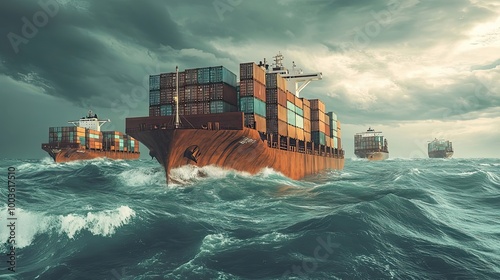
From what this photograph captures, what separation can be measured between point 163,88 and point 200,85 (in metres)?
4.95

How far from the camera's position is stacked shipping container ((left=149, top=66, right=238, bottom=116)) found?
130ft

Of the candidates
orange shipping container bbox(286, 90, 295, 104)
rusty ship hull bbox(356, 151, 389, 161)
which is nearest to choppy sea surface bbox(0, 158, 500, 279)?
orange shipping container bbox(286, 90, 295, 104)

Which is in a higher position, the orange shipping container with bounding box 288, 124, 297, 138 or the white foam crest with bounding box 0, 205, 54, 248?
the orange shipping container with bounding box 288, 124, 297, 138

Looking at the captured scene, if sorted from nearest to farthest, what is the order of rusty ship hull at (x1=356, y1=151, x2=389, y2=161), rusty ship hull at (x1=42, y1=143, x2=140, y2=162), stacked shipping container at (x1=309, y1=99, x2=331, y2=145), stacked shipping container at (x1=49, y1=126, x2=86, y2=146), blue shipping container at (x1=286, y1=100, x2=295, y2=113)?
blue shipping container at (x1=286, y1=100, x2=295, y2=113)
stacked shipping container at (x1=309, y1=99, x2=331, y2=145)
rusty ship hull at (x1=42, y1=143, x2=140, y2=162)
stacked shipping container at (x1=49, y1=126, x2=86, y2=146)
rusty ship hull at (x1=356, y1=151, x2=389, y2=161)

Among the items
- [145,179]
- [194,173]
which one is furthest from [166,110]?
[194,173]

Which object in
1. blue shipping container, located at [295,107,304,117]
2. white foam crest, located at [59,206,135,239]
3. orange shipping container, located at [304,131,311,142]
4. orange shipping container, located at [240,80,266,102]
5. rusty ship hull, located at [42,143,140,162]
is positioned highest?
orange shipping container, located at [240,80,266,102]

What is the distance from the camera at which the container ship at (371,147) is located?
476 ft

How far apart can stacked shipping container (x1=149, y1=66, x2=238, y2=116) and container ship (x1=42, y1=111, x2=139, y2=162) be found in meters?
63.5

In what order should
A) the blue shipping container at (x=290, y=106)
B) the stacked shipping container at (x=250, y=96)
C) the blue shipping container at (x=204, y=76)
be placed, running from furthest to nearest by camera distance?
the blue shipping container at (x=290, y=106)
the stacked shipping container at (x=250, y=96)
the blue shipping container at (x=204, y=76)

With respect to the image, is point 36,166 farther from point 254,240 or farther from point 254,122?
point 254,240

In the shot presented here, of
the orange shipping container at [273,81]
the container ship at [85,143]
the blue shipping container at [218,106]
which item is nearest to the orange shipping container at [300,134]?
the orange shipping container at [273,81]

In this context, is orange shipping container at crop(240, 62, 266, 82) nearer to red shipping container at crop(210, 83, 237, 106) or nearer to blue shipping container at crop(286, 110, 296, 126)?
red shipping container at crop(210, 83, 237, 106)

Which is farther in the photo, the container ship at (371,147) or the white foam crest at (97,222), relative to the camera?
the container ship at (371,147)

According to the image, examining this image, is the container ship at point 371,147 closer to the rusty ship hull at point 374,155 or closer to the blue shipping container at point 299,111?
the rusty ship hull at point 374,155
